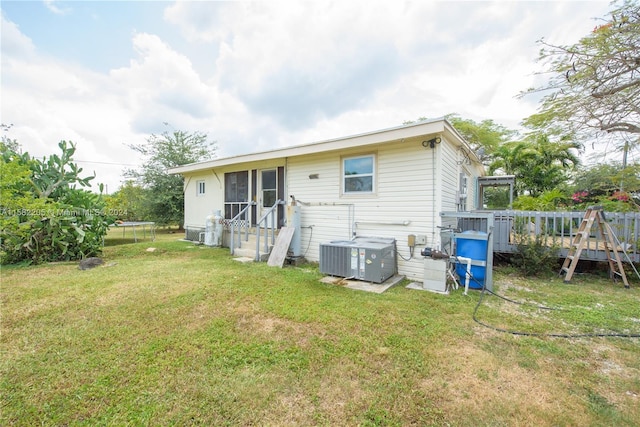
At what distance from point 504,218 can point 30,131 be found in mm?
23376

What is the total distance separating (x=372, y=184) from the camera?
5.65 meters

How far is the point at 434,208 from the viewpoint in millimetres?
4863

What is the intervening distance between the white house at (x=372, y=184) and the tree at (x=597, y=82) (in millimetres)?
1758

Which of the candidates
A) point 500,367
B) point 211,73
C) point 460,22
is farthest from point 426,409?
point 211,73

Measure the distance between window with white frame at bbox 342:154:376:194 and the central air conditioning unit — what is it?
1253mm

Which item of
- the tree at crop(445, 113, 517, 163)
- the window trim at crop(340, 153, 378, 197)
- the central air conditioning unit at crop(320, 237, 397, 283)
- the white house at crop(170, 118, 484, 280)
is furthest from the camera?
the tree at crop(445, 113, 517, 163)

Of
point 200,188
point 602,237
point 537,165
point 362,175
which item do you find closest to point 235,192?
point 200,188

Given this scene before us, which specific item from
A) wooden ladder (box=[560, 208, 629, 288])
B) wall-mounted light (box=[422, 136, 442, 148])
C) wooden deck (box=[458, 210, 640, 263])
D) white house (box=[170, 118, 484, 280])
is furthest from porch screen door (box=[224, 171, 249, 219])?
wooden ladder (box=[560, 208, 629, 288])

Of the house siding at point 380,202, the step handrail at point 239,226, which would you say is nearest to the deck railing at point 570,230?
the house siding at point 380,202

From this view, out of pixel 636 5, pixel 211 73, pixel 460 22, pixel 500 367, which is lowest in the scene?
pixel 500 367

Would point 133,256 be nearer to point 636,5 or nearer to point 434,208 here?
point 434,208

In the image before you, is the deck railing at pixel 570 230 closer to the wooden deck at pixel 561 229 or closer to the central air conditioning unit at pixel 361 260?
the wooden deck at pixel 561 229

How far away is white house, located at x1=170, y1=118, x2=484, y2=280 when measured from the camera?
4.93m

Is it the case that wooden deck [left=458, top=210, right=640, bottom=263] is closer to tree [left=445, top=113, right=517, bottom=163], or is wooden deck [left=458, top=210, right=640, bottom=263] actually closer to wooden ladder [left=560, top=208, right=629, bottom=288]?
wooden ladder [left=560, top=208, right=629, bottom=288]
